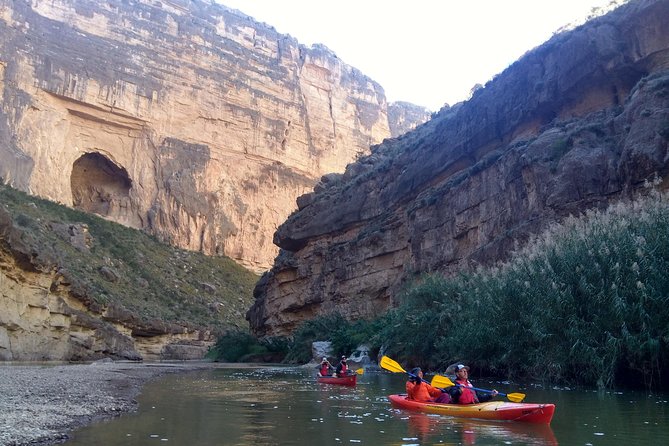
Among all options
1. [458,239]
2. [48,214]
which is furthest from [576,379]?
[48,214]

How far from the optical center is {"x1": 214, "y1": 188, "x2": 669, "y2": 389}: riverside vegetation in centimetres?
1046

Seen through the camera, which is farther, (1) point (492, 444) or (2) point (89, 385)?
(2) point (89, 385)

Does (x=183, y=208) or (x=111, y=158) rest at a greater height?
(x=111, y=158)

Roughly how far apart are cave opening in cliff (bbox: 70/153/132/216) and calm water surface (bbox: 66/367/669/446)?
53609 millimetres

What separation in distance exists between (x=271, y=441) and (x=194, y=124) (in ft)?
218

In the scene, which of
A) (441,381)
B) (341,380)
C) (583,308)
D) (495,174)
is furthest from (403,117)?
(441,381)

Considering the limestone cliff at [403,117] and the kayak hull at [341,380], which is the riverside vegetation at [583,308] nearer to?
the kayak hull at [341,380]

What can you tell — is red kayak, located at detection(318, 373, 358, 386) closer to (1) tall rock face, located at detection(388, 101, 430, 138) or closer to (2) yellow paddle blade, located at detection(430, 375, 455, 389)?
(2) yellow paddle blade, located at detection(430, 375, 455, 389)

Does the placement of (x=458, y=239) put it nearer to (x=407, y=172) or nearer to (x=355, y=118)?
(x=407, y=172)

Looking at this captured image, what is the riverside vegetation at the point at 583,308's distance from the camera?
10461 millimetres

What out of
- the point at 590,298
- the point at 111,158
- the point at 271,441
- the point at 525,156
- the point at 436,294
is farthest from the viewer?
the point at 111,158

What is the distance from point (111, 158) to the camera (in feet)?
205

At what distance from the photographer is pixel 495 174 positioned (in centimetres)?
2358

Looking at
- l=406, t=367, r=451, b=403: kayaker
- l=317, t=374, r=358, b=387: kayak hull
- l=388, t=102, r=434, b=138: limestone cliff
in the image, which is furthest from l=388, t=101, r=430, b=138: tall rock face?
l=406, t=367, r=451, b=403: kayaker
